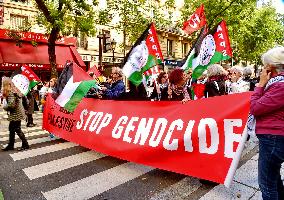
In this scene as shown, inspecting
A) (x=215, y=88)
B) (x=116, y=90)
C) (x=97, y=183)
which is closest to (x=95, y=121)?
(x=116, y=90)

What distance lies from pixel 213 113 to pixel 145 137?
1290 mm

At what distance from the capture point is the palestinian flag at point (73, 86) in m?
6.20

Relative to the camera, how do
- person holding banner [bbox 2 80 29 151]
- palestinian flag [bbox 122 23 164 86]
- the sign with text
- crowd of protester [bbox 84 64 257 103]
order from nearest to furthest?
Answer: crowd of protester [bbox 84 64 257 103] < palestinian flag [bbox 122 23 164 86] < person holding banner [bbox 2 80 29 151] < the sign with text

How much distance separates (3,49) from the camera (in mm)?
20031

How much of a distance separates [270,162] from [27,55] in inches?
798

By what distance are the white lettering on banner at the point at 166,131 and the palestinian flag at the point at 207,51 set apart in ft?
5.43

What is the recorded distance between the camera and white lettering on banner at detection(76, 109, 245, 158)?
4039 millimetres

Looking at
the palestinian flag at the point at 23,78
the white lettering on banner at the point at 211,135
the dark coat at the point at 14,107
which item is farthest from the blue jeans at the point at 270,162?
the palestinian flag at the point at 23,78

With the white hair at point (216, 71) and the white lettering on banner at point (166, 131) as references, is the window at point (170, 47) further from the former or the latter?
the white hair at point (216, 71)

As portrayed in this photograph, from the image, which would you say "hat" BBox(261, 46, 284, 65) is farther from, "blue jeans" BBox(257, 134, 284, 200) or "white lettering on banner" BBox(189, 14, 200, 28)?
"white lettering on banner" BBox(189, 14, 200, 28)

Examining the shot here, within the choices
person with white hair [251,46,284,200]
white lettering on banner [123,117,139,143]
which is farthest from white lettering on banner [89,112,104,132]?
person with white hair [251,46,284,200]

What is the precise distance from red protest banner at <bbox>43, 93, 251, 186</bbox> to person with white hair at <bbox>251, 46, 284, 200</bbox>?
29.1 inches

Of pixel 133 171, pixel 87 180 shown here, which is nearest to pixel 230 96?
pixel 133 171

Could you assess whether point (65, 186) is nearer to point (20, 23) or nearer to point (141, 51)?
point (141, 51)
